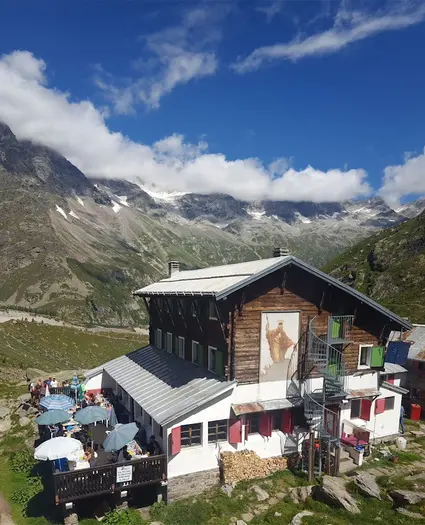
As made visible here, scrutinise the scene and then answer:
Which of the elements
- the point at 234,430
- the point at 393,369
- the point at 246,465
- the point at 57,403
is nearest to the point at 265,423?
the point at 234,430

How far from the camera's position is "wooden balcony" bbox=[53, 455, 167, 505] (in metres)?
19.1

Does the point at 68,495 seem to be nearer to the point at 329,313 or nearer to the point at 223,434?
the point at 223,434

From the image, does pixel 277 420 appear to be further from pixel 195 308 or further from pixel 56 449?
pixel 56 449

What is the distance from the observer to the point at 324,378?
24672mm

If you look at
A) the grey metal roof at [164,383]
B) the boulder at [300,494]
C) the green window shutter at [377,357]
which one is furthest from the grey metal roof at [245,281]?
the boulder at [300,494]

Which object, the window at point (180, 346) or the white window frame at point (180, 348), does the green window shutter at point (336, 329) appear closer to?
the white window frame at point (180, 348)

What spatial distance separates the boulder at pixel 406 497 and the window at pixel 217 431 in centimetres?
876

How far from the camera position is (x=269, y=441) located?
964 inches

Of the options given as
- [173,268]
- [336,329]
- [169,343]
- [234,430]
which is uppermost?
[173,268]

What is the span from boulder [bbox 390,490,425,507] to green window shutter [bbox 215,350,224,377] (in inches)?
408

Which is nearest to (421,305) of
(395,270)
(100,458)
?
(395,270)

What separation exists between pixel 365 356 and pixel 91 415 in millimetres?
17993

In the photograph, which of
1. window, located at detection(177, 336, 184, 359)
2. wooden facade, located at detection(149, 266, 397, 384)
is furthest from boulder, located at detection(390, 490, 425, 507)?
window, located at detection(177, 336, 184, 359)

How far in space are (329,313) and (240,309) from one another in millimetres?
6131
